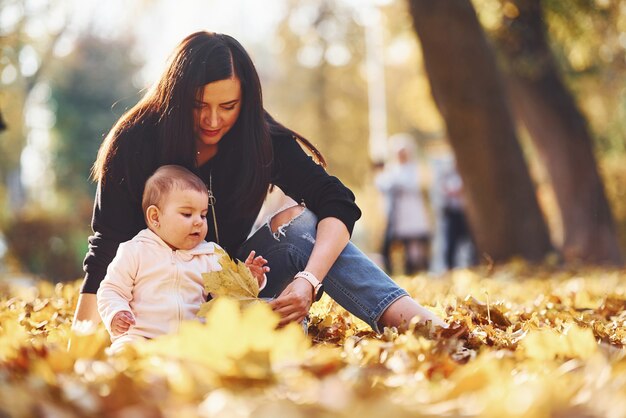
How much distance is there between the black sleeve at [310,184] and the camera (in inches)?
134

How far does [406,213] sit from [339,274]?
849cm

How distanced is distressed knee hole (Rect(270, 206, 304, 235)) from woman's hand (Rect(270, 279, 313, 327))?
1.56 ft

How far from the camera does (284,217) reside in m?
3.45

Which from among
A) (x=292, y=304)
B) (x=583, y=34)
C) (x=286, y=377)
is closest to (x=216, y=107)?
(x=292, y=304)

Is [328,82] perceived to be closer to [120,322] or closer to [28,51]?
[28,51]

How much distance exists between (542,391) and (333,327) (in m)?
1.85

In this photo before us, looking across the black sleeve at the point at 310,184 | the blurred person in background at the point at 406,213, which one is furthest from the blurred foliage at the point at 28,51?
the black sleeve at the point at 310,184

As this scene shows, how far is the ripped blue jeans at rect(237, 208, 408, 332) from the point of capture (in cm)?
327

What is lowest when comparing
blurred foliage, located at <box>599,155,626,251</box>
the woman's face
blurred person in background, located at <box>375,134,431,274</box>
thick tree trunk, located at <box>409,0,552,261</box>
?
blurred foliage, located at <box>599,155,626,251</box>

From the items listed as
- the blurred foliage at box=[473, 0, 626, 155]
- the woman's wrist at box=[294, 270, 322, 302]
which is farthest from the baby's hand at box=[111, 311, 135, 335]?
the blurred foliage at box=[473, 0, 626, 155]

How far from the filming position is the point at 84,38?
34906 mm

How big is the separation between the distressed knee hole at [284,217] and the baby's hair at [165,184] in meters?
0.40

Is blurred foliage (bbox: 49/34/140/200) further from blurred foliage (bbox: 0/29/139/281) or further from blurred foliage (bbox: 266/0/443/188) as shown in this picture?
blurred foliage (bbox: 266/0/443/188)

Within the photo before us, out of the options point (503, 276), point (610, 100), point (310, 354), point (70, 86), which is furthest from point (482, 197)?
point (70, 86)
